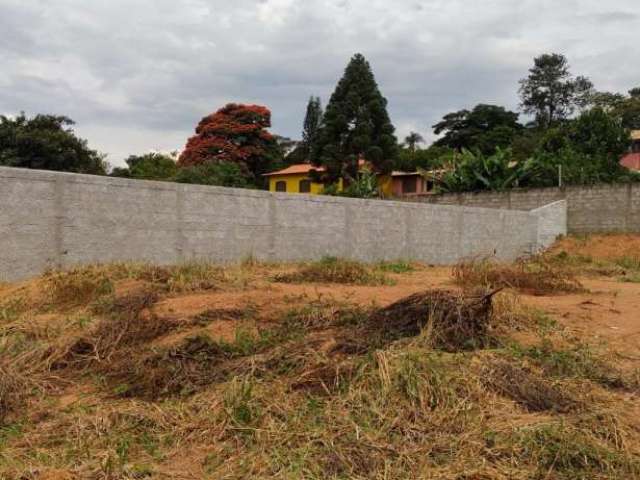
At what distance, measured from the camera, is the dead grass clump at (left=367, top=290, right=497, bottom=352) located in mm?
4664

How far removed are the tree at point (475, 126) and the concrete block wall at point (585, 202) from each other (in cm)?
1995

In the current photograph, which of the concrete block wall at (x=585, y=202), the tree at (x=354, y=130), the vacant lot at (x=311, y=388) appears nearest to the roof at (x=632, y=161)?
the tree at (x=354, y=130)

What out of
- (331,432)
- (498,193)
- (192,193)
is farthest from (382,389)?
(498,193)

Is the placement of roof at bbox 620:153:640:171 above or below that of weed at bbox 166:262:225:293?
above

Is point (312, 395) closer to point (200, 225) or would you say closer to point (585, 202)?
point (200, 225)

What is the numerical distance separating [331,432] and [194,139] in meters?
34.6

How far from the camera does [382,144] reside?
32.1m

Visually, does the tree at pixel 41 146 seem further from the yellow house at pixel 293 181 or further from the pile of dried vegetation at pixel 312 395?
the pile of dried vegetation at pixel 312 395

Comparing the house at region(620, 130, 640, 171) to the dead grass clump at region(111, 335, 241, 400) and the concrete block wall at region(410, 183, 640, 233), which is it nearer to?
the concrete block wall at region(410, 183, 640, 233)

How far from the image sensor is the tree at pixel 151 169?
3078 centimetres

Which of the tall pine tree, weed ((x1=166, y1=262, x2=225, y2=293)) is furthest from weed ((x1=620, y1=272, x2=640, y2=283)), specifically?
the tall pine tree

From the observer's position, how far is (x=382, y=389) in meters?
3.58

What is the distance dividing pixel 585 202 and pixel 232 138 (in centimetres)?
2274

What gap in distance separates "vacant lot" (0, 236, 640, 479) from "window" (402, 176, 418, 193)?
32399 mm
